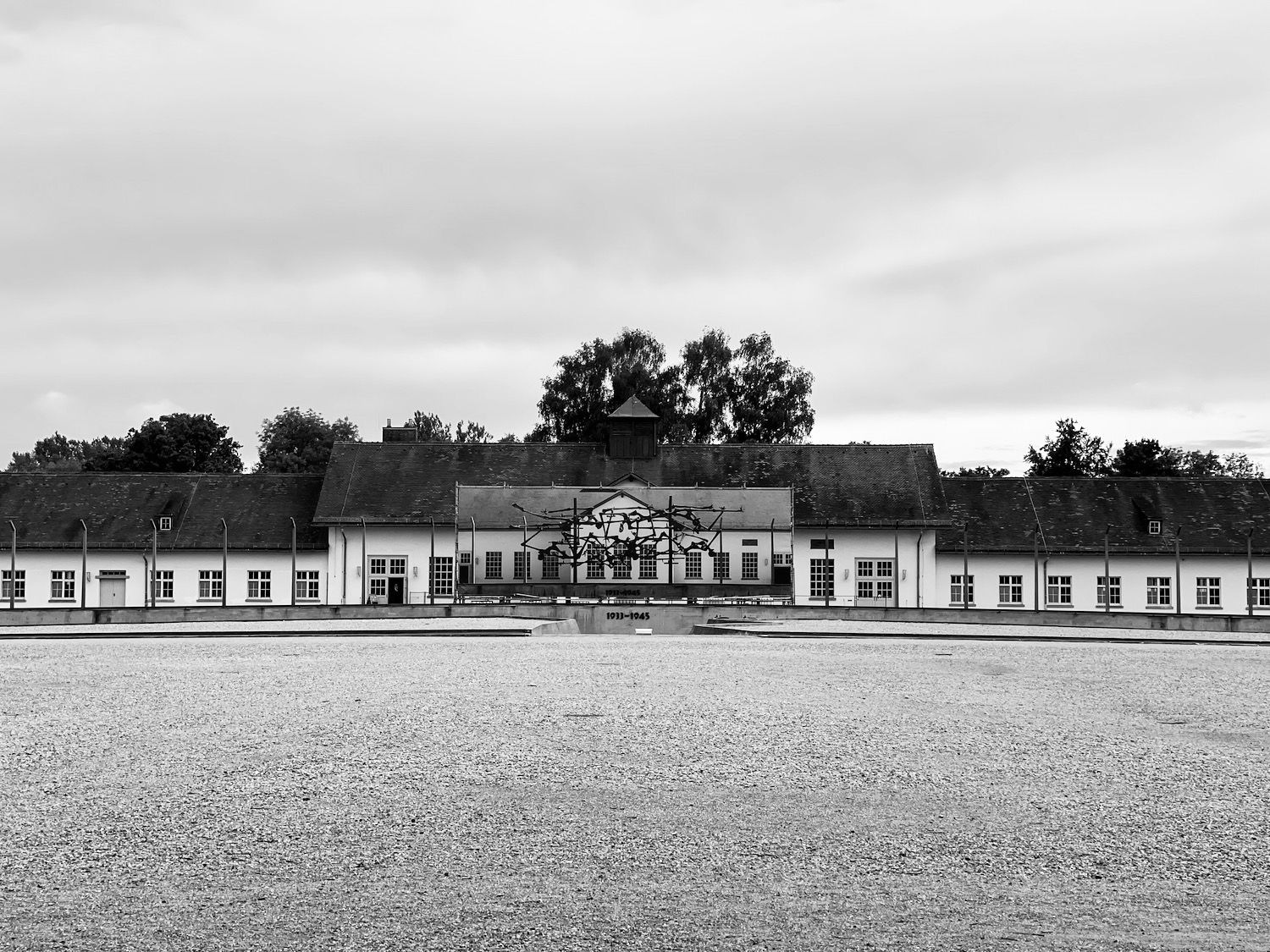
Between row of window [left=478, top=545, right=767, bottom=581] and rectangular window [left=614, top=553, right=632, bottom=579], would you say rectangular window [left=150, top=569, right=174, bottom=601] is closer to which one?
row of window [left=478, top=545, right=767, bottom=581]

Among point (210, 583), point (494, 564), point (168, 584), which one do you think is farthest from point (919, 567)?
point (168, 584)

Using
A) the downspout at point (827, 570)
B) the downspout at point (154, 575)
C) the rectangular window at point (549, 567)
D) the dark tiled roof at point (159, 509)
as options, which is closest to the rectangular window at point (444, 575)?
the dark tiled roof at point (159, 509)

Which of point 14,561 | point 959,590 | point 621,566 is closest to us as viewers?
point 14,561

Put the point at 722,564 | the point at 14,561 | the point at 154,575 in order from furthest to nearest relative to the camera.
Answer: the point at 722,564, the point at 154,575, the point at 14,561

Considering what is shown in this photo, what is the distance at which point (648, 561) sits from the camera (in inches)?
1853

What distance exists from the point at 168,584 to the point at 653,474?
18.0 meters

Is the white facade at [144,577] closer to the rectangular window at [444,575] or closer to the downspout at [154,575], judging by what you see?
the downspout at [154,575]

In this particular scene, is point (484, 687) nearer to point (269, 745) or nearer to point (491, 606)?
point (269, 745)

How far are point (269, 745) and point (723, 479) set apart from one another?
4268 cm

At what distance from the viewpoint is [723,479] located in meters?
53.7

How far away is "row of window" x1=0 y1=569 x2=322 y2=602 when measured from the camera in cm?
4997

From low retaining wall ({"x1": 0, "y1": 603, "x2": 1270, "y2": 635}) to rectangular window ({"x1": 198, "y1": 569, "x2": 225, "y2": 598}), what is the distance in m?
13.7

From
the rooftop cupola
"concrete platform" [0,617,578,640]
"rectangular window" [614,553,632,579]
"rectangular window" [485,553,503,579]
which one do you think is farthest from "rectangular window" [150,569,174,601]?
"concrete platform" [0,617,578,640]

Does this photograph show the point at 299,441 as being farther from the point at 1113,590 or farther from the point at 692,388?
the point at 1113,590
